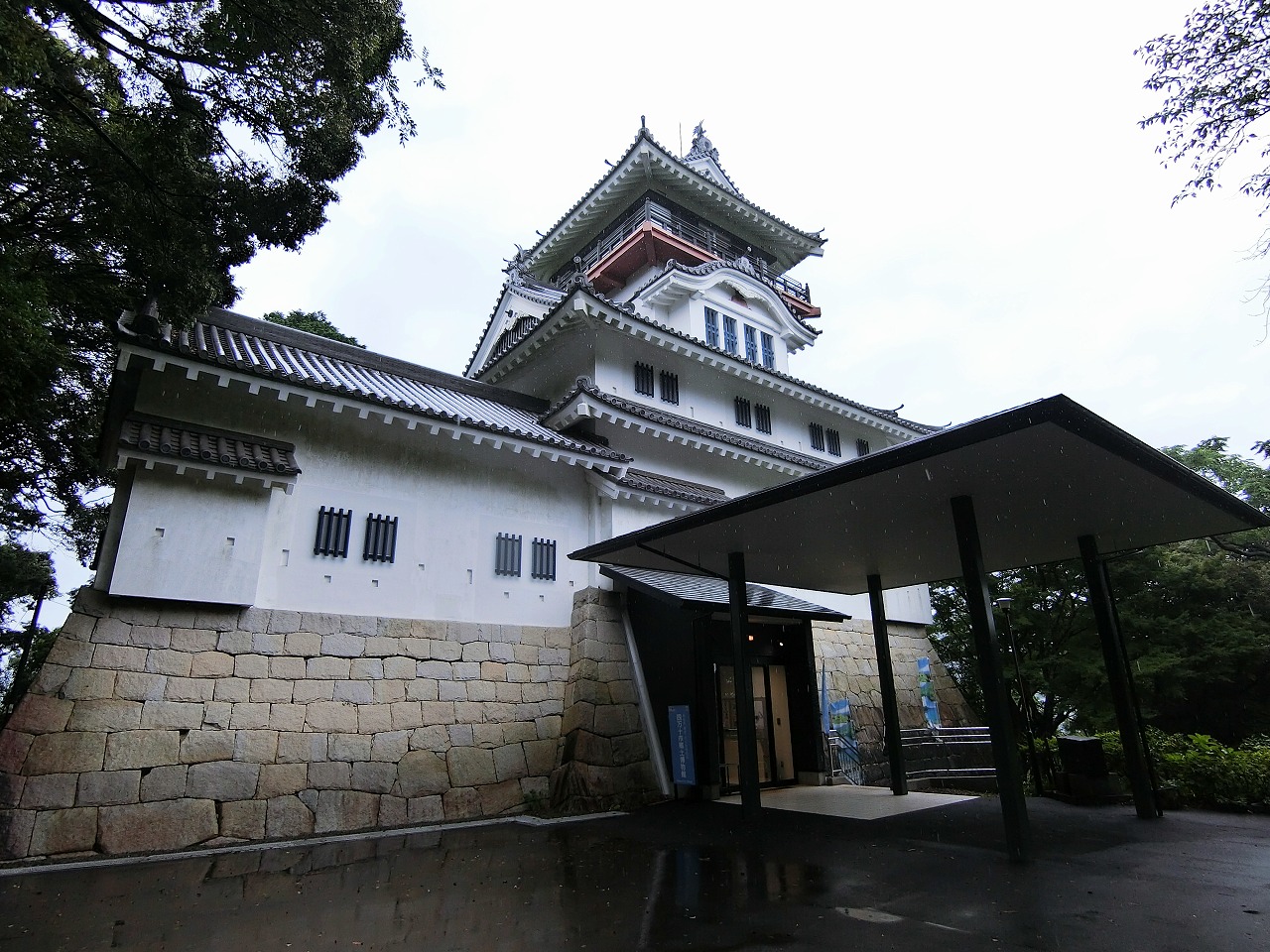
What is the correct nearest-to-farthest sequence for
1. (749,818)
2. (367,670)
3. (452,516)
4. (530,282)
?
(749,818) < (367,670) < (452,516) < (530,282)

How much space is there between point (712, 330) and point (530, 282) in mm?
6606

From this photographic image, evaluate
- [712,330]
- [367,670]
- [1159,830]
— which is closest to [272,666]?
[367,670]

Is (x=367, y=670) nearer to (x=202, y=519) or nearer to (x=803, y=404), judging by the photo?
(x=202, y=519)

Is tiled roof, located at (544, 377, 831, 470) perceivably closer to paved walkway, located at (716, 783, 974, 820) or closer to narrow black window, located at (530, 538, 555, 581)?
narrow black window, located at (530, 538, 555, 581)

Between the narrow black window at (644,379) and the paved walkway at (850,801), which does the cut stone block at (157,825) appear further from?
the narrow black window at (644,379)

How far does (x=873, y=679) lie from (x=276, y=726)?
14.3 metres

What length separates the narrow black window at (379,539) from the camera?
10.9m

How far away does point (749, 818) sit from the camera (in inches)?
339

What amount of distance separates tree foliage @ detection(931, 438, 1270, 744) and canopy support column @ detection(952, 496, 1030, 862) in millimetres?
14332

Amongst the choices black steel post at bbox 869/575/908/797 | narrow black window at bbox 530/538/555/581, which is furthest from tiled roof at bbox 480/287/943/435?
black steel post at bbox 869/575/908/797

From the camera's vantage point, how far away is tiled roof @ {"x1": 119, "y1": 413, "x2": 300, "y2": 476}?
29.6 feet

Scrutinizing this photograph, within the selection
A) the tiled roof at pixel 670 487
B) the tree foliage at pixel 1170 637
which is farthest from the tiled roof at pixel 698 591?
the tree foliage at pixel 1170 637

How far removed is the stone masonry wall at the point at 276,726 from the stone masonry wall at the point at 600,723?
0.05 metres

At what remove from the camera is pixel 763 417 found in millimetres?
18953
